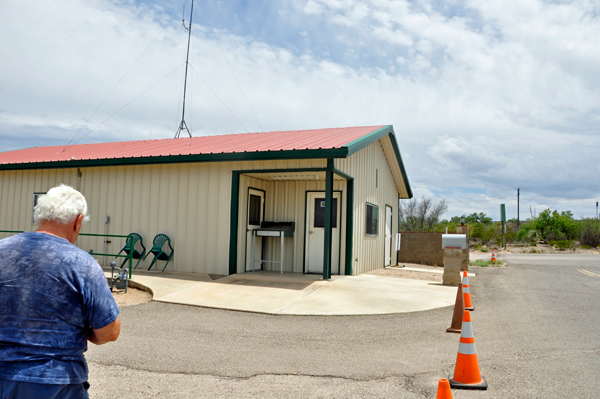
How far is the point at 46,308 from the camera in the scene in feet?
7.17

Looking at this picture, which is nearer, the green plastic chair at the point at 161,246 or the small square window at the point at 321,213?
the green plastic chair at the point at 161,246

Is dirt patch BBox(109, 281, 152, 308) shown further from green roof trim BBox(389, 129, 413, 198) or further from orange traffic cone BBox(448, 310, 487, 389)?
green roof trim BBox(389, 129, 413, 198)

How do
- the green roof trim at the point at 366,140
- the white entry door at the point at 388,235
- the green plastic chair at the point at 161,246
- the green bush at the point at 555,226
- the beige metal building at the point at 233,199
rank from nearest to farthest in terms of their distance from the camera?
the green roof trim at the point at 366,140, the beige metal building at the point at 233,199, the green plastic chair at the point at 161,246, the white entry door at the point at 388,235, the green bush at the point at 555,226

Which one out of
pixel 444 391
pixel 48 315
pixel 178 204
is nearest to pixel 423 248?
pixel 178 204

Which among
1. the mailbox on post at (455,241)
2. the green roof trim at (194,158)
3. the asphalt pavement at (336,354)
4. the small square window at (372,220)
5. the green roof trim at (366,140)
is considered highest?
the green roof trim at (366,140)

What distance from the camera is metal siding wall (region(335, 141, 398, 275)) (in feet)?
42.5

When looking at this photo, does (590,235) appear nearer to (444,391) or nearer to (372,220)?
(372,220)

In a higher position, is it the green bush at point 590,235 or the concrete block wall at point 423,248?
the green bush at point 590,235

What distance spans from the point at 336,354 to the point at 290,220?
7.85m

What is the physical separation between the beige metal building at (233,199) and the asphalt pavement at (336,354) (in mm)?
3692

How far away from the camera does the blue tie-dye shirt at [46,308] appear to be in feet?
6.99

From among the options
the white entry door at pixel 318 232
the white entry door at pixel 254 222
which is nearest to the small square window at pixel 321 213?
the white entry door at pixel 318 232

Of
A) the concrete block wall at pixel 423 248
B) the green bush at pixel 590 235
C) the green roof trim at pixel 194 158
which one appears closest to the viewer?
the green roof trim at pixel 194 158

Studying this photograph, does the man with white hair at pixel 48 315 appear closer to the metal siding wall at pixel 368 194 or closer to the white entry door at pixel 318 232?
the metal siding wall at pixel 368 194
